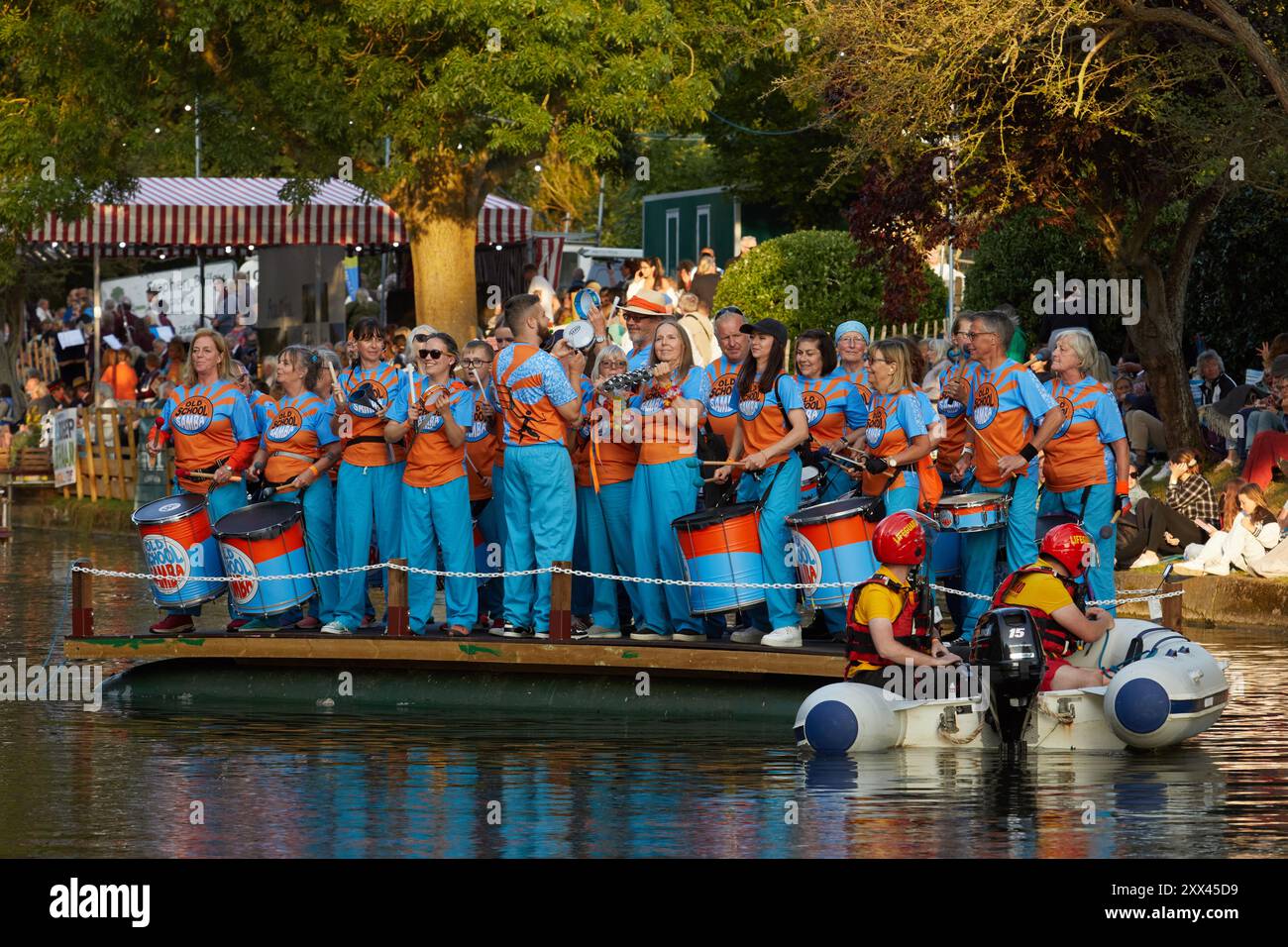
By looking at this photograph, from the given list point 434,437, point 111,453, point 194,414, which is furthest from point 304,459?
point 111,453

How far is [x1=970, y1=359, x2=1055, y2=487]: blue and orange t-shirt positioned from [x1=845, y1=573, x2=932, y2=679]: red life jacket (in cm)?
247

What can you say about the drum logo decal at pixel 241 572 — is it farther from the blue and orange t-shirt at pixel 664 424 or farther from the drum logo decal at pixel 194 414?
the blue and orange t-shirt at pixel 664 424

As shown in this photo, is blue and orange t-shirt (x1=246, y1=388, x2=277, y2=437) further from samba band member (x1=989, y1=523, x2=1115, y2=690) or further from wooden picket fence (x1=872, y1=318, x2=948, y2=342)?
wooden picket fence (x1=872, y1=318, x2=948, y2=342)

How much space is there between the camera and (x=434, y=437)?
13930 millimetres

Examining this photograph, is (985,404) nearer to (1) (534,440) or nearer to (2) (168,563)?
(1) (534,440)

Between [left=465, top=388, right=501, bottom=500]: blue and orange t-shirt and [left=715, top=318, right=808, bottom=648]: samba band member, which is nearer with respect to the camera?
[left=715, top=318, right=808, bottom=648]: samba band member

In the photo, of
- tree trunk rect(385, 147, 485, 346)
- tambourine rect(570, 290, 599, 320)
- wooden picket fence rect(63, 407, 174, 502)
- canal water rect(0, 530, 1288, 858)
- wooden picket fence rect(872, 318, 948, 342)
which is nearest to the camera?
canal water rect(0, 530, 1288, 858)

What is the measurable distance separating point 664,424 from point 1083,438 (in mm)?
2829

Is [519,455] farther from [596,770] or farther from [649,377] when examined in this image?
[596,770]

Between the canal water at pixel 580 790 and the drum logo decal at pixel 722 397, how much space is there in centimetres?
180

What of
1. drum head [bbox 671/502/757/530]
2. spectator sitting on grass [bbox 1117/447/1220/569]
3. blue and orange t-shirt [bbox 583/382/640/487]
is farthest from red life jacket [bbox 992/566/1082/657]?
spectator sitting on grass [bbox 1117/447/1220/569]

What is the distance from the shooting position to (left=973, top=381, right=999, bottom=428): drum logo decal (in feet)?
46.9
